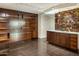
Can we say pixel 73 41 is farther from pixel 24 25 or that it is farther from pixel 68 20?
pixel 24 25

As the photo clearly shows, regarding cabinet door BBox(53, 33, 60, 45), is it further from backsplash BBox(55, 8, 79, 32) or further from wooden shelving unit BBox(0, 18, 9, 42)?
wooden shelving unit BBox(0, 18, 9, 42)

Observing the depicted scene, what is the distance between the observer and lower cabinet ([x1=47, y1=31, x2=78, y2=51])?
4496mm

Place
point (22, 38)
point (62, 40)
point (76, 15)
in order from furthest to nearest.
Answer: point (22, 38), point (76, 15), point (62, 40)

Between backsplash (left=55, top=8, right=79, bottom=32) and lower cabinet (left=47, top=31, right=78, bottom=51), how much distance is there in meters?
0.72

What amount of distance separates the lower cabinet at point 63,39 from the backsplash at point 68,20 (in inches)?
28.3

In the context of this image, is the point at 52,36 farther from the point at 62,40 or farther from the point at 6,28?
the point at 6,28

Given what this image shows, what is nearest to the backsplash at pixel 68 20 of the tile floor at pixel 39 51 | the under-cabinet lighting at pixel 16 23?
the tile floor at pixel 39 51

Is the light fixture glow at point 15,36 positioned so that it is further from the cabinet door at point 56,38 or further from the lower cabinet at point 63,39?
the cabinet door at point 56,38

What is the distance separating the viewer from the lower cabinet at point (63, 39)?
4.50 metres

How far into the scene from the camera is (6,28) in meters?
6.47

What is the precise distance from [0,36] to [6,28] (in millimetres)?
603

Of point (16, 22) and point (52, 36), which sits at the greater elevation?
point (16, 22)

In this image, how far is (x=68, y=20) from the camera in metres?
6.12

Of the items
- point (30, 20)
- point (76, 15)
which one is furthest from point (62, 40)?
point (30, 20)
